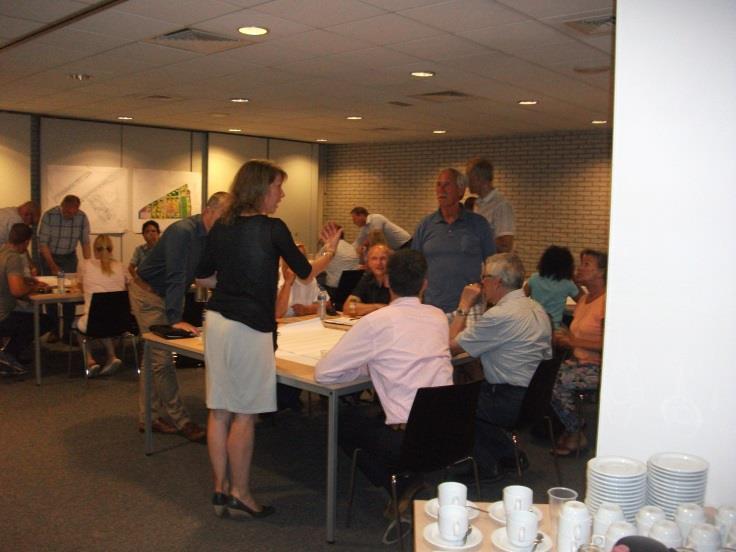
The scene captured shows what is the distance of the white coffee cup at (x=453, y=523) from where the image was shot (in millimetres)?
1836

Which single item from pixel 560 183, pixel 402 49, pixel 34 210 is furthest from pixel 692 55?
pixel 560 183

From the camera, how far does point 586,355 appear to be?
4672 mm

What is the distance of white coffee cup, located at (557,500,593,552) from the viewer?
1.68 meters

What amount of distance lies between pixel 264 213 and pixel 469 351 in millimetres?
1337

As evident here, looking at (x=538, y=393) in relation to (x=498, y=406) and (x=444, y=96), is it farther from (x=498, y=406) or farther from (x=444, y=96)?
(x=444, y=96)

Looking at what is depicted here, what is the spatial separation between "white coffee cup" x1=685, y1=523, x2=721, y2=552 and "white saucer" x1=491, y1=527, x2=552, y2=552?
359 millimetres

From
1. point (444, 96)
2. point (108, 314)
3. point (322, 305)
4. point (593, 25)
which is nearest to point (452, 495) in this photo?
point (322, 305)

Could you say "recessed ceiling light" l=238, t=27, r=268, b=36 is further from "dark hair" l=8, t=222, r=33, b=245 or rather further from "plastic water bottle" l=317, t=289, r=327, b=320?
"dark hair" l=8, t=222, r=33, b=245

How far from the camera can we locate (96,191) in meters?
10.2

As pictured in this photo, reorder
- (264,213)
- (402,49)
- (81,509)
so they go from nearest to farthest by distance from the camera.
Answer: (264,213), (81,509), (402,49)

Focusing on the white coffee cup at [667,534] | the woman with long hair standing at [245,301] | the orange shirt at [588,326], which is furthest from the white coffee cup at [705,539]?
the orange shirt at [588,326]

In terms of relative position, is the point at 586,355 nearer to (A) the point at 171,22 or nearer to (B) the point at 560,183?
(A) the point at 171,22

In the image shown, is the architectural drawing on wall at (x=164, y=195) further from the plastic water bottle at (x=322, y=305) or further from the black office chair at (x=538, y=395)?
the black office chair at (x=538, y=395)

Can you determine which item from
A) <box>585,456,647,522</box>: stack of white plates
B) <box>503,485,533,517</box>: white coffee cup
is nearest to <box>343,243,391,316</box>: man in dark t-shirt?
<box>503,485,533,517</box>: white coffee cup
